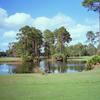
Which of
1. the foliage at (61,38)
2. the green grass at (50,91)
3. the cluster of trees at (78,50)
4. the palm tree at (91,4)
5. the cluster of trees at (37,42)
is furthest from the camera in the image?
the cluster of trees at (78,50)

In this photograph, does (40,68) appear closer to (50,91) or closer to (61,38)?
(50,91)

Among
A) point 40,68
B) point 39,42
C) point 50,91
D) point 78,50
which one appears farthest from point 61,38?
point 50,91

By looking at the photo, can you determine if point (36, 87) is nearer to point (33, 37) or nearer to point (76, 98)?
point (76, 98)

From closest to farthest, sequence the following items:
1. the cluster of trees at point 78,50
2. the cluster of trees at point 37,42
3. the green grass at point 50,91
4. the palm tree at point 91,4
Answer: the green grass at point 50,91 < the palm tree at point 91,4 < the cluster of trees at point 37,42 < the cluster of trees at point 78,50

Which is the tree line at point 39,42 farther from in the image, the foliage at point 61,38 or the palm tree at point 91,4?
the palm tree at point 91,4

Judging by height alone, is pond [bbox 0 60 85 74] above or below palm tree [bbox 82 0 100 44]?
below

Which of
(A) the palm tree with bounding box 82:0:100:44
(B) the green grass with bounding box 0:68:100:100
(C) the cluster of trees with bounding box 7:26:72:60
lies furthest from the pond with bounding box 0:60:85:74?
(C) the cluster of trees with bounding box 7:26:72:60

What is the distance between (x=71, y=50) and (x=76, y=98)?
102018 mm

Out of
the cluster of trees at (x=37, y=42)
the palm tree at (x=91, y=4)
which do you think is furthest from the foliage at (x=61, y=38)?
the palm tree at (x=91, y=4)

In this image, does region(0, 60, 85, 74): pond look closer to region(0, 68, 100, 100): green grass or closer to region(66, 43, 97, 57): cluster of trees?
region(0, 68, 100, 100): green grass

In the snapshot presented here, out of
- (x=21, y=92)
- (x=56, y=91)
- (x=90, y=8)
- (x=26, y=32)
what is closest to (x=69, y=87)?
(x=56, y=91)

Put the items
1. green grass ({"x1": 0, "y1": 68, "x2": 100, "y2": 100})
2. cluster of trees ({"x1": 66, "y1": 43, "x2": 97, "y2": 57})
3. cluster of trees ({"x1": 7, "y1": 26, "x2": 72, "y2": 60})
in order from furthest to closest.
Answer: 1. cluster of trees ({"x1": 66, "y1": 43, "x2": 97, "y2": 57})
2. cluster of trees ({"x1": 7, "y1": 26, "x2": 72, "y2": 60})
3. green grass ({"x1": 0, "y1": 68, "x2": 100, "y2": 100})

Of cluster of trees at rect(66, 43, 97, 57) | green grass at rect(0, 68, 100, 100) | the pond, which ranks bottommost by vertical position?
green grass at rect(0, 68, 100, 100)

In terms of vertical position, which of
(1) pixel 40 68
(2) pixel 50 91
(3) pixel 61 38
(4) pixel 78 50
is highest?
(3) pixel 61 38
